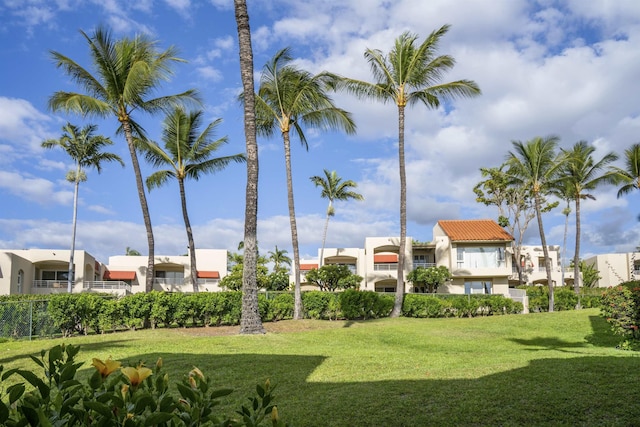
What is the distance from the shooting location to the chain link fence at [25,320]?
16.3 m

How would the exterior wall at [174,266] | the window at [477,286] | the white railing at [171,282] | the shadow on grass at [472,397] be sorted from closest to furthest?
the shadow on grass at [472,397] → the window at [477,286] → the white railing at [171,282] → the exterior wall at [174,266]

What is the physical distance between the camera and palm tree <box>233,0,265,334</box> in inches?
632

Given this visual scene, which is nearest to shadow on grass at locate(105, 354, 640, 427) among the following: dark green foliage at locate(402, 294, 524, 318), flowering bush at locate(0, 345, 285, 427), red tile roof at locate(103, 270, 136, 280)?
flowering bush at locate(0, 345, 285, 427)

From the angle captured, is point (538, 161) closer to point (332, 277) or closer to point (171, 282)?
point (332, 277)

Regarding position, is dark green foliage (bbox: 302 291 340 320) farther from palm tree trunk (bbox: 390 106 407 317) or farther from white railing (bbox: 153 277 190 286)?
white railing (bbox: 153 277 190 286)

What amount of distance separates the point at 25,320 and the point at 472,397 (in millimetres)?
15229

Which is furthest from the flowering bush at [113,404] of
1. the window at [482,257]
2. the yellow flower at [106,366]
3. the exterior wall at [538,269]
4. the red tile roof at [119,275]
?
the exterior wall at [538,269]

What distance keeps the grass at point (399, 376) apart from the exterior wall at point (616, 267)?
4692cm

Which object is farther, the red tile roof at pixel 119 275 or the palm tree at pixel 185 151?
the red tile roof at pixel 119 275

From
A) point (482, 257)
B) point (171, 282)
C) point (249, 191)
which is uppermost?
point (249, 191)

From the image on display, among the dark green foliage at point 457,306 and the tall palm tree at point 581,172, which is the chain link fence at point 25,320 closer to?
the dark green foliage at point 457,306

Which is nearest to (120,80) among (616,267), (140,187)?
(140,187)

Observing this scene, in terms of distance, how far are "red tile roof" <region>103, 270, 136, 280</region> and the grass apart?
29588mm

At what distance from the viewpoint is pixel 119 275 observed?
4431cm
